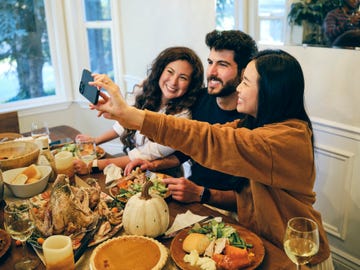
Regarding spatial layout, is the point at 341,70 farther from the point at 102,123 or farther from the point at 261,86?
the point at 102,123

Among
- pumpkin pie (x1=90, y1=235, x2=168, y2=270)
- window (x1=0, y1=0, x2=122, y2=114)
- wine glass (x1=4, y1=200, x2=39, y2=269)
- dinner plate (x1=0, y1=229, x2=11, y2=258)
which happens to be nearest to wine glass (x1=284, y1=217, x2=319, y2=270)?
pumpkin pie (x1=90, y1=235, x2=168, y2=270)

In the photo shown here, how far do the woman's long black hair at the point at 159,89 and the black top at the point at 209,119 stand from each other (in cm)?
6

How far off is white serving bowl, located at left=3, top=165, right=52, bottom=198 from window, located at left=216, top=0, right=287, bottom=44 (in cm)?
179

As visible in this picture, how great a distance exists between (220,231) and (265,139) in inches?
13.5

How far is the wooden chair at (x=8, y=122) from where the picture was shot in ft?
8.65

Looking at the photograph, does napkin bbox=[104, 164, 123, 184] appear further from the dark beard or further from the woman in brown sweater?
the dark beard

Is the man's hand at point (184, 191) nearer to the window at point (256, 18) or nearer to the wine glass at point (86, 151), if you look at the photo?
the wine glass at point (86, 151)

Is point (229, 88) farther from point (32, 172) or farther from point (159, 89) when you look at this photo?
point (32, 172)

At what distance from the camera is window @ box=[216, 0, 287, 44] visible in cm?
272

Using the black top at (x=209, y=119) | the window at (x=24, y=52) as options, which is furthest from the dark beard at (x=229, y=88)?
the window at (x=24, y=52)

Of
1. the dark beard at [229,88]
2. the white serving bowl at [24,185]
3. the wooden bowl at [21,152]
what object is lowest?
the white serving bowl at [24,185]

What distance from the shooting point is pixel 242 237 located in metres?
1.29

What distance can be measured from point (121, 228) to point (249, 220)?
49 centimetres

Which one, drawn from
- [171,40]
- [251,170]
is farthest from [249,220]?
[171,40]
